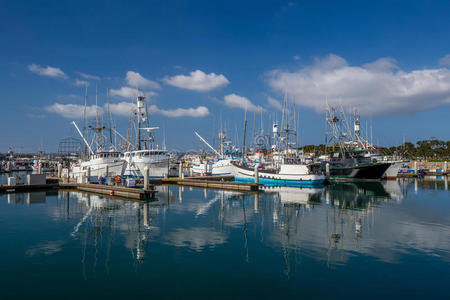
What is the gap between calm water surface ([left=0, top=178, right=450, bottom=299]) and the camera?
11.9 m

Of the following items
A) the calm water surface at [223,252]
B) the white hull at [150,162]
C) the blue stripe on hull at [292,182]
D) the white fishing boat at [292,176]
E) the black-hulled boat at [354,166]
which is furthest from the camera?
the black-hulled boat at [354,166]

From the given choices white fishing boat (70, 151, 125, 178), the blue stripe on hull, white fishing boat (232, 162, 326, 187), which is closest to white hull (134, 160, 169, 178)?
white fishing boat (70, 151, 125, 178)

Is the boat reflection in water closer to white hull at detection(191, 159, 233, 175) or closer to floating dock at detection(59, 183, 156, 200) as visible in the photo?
floating dock at detection(59, 183, 156, 200)

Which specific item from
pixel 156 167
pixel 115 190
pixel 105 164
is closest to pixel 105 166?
pixel 105 164

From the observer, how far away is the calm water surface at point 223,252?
1185 cm

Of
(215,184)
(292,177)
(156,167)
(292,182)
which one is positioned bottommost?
(215,184)

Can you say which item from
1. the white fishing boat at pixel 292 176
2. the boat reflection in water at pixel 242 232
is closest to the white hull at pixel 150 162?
the white fishing boat at pixel 292 176

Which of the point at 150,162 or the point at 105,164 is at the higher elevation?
the point at 150,162

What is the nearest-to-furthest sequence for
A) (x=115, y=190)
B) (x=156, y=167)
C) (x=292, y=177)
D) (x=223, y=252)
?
(x=223, y=252)
(x=115, y=190)
(x=292, y=177)
(x=156, y=167)

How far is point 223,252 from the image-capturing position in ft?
53.2

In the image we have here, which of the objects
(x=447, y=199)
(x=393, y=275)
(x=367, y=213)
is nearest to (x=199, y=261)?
(x=393, y=275)

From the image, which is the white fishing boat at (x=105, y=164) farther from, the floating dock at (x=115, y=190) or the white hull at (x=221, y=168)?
the white hull at (x=221, y=168)

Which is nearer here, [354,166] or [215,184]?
[215,184]

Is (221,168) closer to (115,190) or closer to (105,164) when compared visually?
(105,164)
